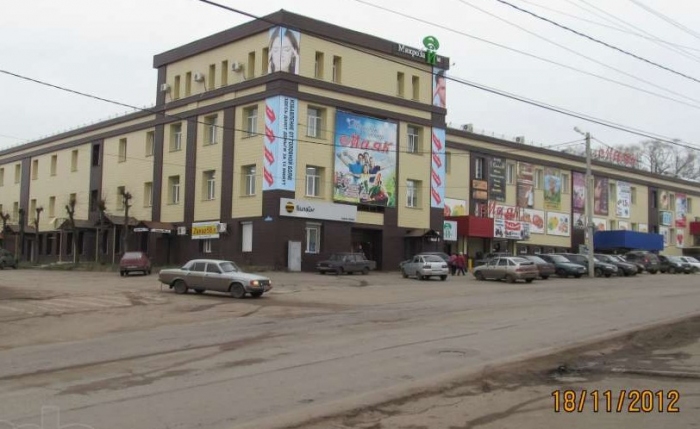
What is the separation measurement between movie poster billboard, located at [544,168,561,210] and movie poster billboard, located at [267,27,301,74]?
32.4 meters

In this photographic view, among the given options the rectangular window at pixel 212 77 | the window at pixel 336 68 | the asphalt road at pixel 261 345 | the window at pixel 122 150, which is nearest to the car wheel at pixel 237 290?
the asphalt road at pixel 261 345

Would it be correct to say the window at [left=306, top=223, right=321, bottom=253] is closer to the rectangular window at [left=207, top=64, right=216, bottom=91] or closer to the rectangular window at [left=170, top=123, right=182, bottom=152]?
the rectangular window at [left=207, top=64, right=216, bottom=91]

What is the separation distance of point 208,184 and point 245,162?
4.91m

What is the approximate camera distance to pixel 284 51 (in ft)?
143

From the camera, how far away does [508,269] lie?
36.2 m

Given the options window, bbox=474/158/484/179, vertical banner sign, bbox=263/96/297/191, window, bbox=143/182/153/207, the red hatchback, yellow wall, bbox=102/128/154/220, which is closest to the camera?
the red hatchback

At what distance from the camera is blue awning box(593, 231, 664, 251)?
68.4 m

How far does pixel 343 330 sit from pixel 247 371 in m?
5.53

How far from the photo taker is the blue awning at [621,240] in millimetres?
68438

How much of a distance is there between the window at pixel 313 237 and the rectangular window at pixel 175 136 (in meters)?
14.1

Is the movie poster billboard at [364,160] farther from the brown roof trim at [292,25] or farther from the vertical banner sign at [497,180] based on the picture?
the vertical banner sign at [497,180]

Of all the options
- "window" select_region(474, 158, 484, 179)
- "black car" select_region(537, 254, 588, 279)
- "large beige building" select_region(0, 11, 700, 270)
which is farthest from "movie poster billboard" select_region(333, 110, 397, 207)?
"window" select_region(474, 158, 484, 179)
